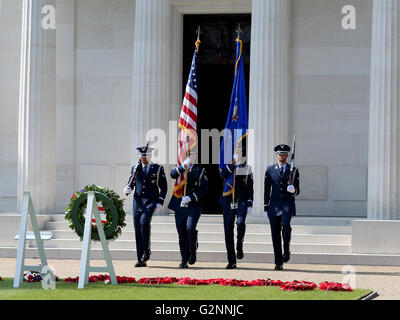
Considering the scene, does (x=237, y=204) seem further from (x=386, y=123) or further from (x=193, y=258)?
(x=386, y=123)

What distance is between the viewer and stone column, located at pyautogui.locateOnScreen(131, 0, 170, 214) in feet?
85.0

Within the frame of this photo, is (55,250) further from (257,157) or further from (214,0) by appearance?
(214,0)

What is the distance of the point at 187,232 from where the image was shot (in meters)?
20.8

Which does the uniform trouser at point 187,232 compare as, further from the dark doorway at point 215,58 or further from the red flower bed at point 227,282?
the dark doorway at point 215,58

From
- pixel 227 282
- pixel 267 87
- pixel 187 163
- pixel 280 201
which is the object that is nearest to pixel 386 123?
pixel 267 87

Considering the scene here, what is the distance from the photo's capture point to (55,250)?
2316 centimetres

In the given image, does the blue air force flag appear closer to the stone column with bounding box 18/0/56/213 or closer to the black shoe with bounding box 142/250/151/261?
the black shoe with bounding box 142/250/151/261

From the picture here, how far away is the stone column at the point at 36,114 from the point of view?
2628 cm

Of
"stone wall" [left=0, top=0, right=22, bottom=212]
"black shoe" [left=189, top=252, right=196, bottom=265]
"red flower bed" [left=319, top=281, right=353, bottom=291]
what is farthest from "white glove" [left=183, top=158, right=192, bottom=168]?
"stone wall" [left=0, top=0, right=22, bottom=212]

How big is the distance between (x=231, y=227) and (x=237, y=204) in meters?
0.53

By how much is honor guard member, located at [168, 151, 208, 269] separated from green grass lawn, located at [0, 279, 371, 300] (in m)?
4.26
